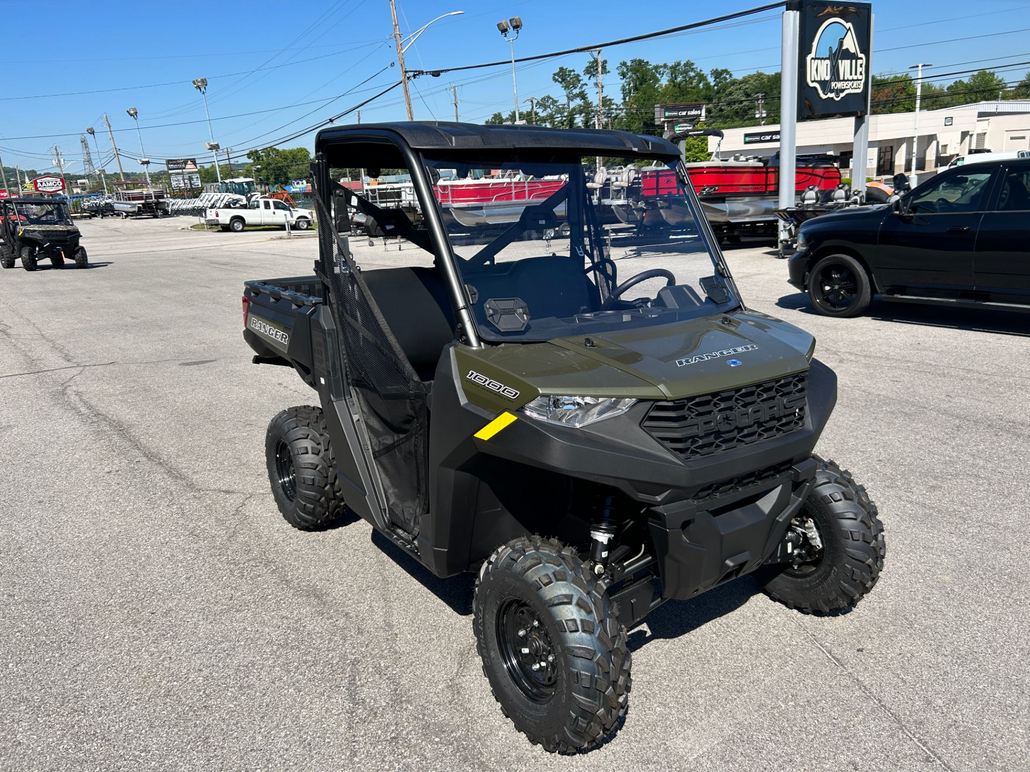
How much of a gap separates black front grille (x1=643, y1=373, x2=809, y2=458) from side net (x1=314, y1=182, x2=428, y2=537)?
1065mm

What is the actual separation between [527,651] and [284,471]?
8.38 ft

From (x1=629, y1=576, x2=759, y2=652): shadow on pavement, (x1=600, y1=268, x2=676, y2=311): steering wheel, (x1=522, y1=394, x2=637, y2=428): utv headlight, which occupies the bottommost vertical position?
(x1=629, y1=576, x2=759, y2=652): shadow on pavement

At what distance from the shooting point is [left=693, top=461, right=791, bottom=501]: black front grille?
274 centimetres

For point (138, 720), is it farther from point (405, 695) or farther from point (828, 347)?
point (828, 347)

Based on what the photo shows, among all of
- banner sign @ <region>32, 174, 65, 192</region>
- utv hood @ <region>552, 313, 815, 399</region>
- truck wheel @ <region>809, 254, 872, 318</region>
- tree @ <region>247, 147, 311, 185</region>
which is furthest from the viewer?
tree @ <region>247, 147, 311, 185</region>

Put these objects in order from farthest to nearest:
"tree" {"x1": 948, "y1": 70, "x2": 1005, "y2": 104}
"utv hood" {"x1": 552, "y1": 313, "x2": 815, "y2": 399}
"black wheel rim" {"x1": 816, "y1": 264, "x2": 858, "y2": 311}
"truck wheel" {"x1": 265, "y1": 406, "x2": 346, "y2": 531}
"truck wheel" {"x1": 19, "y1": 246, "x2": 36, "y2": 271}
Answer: "tree" {"x1": 948, "y1": 70, "x2": 1005, "y2": 104} → "truck wheel" {"x1": 19, "y1": 246, "x2": 36, "y2": 271} → "black wheel rim" {"x1": 816, "y1": 264, "x2": 858, "y2": 311} → "truck wheel" {"x1": 265, "y1": 406, "x2": 346, "y2": 531} → "utv hood" {"x1": 552, "y1": 313, "x2": 815, "y2": 399}

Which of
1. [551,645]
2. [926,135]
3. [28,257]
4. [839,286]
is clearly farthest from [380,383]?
[926,135]

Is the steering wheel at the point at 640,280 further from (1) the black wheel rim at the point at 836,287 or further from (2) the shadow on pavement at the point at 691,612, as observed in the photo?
(1) the black wheel rim at the point at 836,287

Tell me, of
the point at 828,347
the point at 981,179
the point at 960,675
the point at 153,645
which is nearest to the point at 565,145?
the point at 960,675

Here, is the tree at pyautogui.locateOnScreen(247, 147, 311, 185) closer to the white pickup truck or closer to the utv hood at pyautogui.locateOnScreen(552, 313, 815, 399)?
the white pickup truck

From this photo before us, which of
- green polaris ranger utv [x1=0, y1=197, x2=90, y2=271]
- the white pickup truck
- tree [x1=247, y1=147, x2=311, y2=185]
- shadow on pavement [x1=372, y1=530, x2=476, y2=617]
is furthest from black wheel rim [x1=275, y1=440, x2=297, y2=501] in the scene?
tree [x1=247, y1=147, x2=311, y2=185]

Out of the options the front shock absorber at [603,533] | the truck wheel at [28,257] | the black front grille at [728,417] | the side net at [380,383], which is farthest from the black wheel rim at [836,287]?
the truck wheel at [28,257]

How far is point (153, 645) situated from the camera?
12.0 feet

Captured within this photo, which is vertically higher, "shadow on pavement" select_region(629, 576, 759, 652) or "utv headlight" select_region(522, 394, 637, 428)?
"utv headlight" select_region(522, 394, 637, 428)
